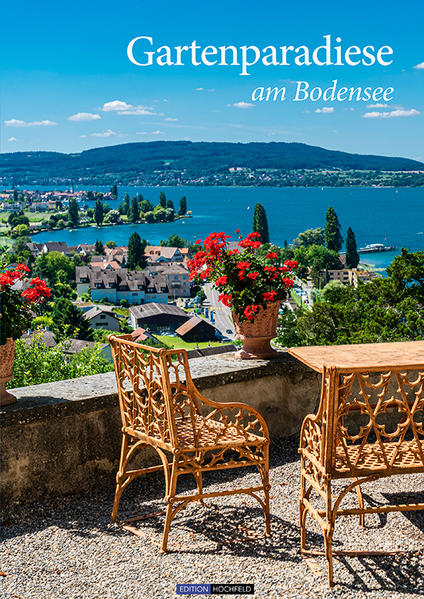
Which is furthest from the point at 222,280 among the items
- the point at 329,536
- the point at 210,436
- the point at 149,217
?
the point at 149,217

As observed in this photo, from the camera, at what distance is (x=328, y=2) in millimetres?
9180

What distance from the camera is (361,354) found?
3117 mm

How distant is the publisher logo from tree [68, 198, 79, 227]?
87.1 meters

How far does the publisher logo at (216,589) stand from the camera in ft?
7.25

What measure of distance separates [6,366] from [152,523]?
3.08 ft

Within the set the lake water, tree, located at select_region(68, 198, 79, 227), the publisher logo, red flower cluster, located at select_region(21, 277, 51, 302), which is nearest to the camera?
the publisher logo

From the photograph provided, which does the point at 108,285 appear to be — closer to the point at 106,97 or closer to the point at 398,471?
the point at 106,97

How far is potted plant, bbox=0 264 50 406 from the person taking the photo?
292cm

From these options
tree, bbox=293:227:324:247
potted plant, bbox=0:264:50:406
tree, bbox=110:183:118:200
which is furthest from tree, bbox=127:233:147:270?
potted plant, bbox=0:264:50:406

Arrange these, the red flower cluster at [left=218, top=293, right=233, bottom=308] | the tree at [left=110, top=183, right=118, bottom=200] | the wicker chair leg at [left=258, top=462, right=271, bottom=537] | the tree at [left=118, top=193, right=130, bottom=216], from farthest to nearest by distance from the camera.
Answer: the tree at [left=118, top=193, right=130, bottom=216]
the tree at [left=110, top=183, right=118, bottom=200]
the red flower cluster at [left=218, top=293, right=233, bottom=308]
the wicker chair leg at [left=258, top=462, right=271, bottom=537]

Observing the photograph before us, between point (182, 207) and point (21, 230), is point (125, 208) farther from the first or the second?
point (21, 230)

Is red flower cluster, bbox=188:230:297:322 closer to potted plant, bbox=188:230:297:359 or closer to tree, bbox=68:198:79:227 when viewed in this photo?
potted plant, bbox=188:230:297:359

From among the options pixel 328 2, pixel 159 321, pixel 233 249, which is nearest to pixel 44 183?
pixel 159 321

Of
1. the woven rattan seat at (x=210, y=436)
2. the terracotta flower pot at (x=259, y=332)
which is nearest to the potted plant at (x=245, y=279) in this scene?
the terracotta flower pot at (x=259, y=332)
